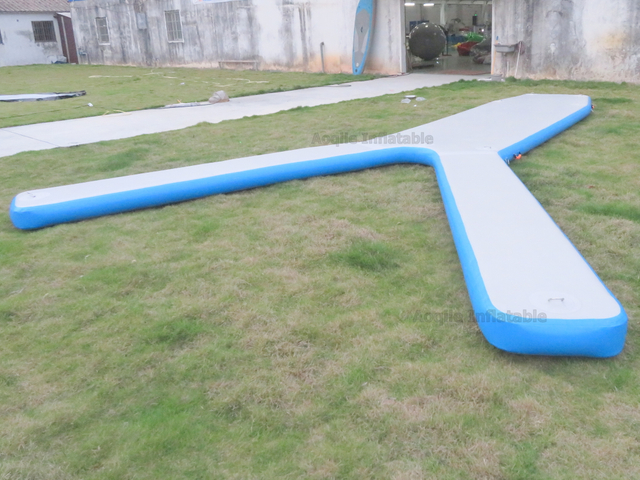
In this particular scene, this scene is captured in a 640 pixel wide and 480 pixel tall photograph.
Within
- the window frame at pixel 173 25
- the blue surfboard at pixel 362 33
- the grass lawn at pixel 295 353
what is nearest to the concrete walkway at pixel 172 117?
the blue surfboard at pixel 362 33

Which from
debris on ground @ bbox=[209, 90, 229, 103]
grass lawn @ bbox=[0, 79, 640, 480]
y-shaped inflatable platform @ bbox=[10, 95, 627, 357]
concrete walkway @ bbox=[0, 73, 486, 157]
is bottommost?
grass lawn @ bbox=[0, 79, 640, 480]

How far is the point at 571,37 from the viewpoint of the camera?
9.04m

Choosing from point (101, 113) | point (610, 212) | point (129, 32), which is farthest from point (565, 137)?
point (129, 32)

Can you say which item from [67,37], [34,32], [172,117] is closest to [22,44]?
[34,32]

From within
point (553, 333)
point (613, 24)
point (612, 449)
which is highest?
point (613, 24)

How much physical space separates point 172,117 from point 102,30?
13199 millimetres

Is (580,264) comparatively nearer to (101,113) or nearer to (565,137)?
(565,137)

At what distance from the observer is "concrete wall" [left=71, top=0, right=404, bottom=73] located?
11977 millimetres

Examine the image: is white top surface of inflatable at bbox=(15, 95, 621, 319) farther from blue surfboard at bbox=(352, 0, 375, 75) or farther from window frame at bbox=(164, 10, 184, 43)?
window frame at bbox=(164, 10, 184, 43)

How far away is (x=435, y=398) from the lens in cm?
198

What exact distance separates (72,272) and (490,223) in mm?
2194

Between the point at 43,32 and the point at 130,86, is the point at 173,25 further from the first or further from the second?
the point at 43,32

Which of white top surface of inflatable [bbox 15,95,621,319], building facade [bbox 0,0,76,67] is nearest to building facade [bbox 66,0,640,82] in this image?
building facade [bbox 0,0,76,67]

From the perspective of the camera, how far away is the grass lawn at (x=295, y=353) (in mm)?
1759
